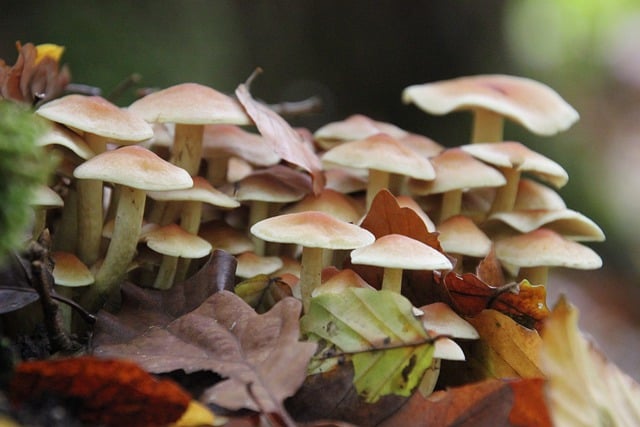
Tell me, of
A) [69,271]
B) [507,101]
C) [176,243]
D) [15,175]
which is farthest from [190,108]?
[507,101]

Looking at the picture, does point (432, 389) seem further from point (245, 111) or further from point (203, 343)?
point (245, 111)

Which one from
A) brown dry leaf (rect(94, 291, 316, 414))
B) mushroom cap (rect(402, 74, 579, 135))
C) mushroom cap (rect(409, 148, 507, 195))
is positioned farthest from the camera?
mushroom cap (rect(402, 74, 579, 135))

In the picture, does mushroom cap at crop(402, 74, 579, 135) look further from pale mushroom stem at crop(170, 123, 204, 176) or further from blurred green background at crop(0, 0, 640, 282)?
blurred green background at crop(0, 0, 640, 282)

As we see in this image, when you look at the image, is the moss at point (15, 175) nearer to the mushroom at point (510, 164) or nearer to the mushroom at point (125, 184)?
the mushroom at point (125, 184)

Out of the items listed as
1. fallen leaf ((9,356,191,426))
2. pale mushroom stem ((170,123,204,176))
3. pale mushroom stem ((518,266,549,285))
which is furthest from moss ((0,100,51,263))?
pale mushroom stem ((518,266,549,285))

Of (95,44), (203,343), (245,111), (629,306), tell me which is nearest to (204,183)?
(245,111)
